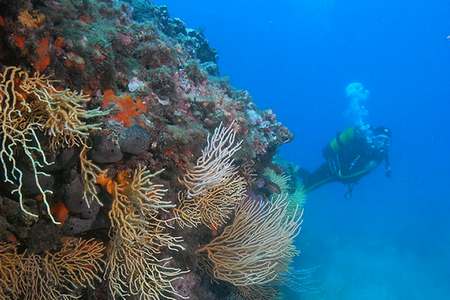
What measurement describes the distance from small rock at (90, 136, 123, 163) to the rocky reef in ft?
0.04

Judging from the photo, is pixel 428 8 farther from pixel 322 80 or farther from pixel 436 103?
pixel 322 80

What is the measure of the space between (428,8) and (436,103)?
30.3 meters

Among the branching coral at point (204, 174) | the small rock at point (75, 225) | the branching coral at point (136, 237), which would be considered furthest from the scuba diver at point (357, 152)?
the small rock at point (75, 225)

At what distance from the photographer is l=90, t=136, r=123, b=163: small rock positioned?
3.35 metres

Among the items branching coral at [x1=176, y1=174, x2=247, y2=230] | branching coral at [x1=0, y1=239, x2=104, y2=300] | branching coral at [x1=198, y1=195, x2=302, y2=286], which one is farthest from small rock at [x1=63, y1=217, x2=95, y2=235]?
branching coral at [x1=198, y1=195, x2=302, y2=286]

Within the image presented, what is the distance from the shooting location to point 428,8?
127m

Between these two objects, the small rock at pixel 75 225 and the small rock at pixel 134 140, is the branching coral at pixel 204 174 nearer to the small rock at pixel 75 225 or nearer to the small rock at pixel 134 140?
the small rock at pixel 134 140

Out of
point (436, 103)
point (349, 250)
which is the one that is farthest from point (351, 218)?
point (436, 103)

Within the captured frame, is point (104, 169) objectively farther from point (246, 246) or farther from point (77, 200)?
point (246, 246)

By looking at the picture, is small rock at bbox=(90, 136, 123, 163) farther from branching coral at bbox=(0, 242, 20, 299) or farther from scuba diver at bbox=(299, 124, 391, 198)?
scuba diver at bbox=(299, 124, 391, 198)

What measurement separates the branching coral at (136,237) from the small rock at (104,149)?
288 mm

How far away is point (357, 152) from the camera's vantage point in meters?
13.9

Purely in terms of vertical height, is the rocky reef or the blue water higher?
the blue water

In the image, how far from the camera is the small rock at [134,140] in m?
3.47
